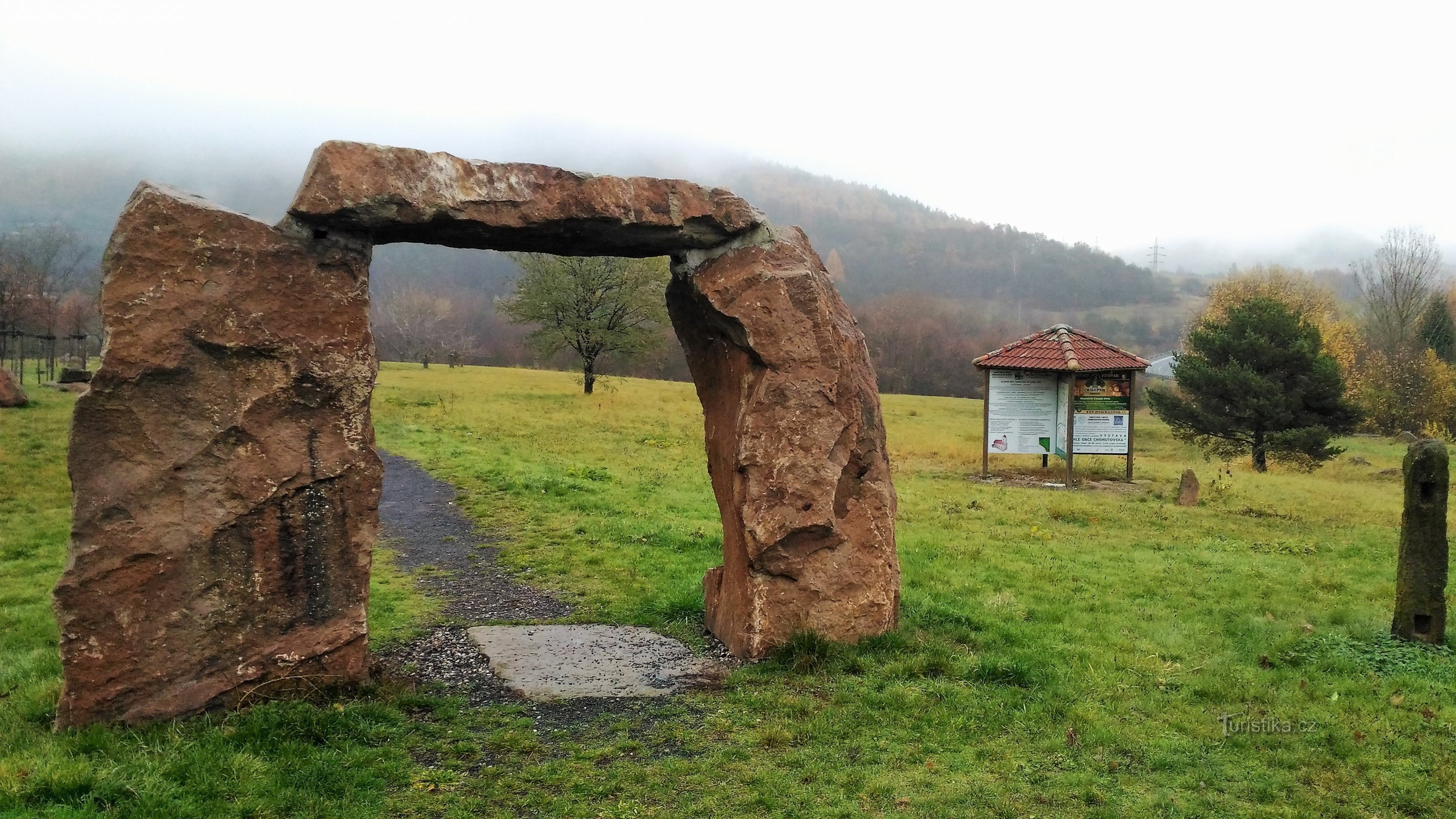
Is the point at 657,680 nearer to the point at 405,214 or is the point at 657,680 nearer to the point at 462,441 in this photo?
the point at 405,214

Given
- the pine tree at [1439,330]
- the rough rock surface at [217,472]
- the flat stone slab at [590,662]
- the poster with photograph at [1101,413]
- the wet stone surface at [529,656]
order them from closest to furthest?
1. the rough rock surface at [217,472]
2. the wet stone surface at [529,656]
3. the flat stone slab at [590,662]
4. the poster with photograph at [1101,413]
5. the pine tree at [1439,330]

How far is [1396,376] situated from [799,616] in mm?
47716

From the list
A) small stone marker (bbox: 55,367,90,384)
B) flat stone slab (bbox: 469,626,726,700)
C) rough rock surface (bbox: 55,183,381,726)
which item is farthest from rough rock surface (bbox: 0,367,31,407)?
rough rock surface (bbox: 55,183,381,726)

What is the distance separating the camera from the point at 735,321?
781cm

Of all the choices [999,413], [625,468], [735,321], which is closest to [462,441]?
[625,468]

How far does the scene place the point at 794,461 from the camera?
778cm

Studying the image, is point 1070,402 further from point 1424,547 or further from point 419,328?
point 419,328

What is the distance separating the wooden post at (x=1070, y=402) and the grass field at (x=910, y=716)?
6.17 m

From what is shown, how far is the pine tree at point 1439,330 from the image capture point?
49.9m

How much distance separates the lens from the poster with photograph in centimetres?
2033

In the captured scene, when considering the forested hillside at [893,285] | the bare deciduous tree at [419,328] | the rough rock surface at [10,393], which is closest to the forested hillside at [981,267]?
the forested hillside at [893,285]

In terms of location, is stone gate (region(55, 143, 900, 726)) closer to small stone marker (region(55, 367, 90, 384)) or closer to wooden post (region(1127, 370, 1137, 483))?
wooden post (region(1127, 370, 1137, 483))

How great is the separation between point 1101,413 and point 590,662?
632 inches

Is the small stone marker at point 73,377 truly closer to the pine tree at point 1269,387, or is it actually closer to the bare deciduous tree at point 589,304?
the bare deciduous tree at point 589,304
